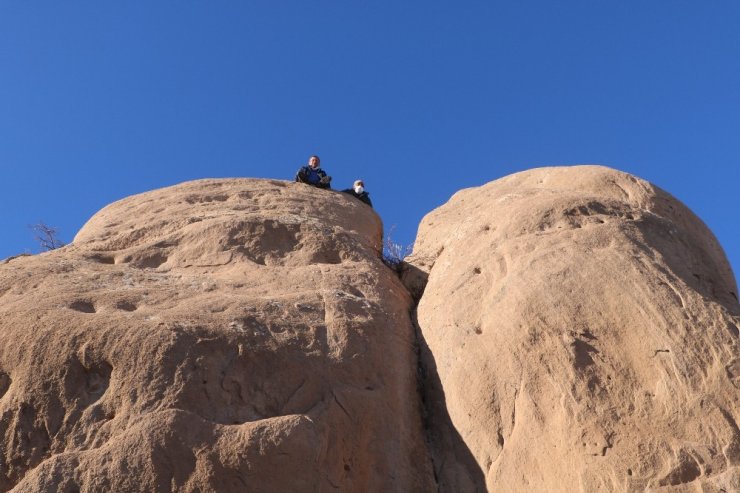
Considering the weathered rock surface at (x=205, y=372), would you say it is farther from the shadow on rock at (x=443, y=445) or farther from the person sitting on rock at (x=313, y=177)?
the person sitting on rock at (x=313, y=177)

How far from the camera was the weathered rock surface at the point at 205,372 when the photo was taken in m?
4.95

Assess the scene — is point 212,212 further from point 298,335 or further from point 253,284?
point 298,335

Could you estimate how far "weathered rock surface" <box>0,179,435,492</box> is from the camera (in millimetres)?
4949

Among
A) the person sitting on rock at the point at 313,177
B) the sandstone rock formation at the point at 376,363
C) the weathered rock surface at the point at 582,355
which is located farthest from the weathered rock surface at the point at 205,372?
the person sitting on rock at the point at 313,177

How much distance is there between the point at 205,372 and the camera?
544 cm

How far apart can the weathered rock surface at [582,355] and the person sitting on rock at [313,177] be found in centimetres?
305

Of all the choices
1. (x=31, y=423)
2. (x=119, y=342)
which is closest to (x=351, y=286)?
(x=119, y=342)

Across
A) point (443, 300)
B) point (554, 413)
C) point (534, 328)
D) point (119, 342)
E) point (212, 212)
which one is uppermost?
point (212, 212)

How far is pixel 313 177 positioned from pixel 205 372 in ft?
17.2

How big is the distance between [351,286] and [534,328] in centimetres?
175

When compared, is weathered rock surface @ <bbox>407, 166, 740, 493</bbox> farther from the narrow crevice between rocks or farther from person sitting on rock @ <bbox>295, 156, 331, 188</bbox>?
person sitting on rock @ <bbox>295, 156, 331, 188</bbox>

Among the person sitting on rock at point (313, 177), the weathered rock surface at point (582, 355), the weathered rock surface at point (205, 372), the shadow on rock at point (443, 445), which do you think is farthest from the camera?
the person sitting on rock at point (313, 177)

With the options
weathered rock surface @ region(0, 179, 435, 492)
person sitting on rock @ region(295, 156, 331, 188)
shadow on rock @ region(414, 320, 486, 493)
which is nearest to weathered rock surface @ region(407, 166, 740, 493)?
shadow on rock @ region(414, 320, 486, 493)

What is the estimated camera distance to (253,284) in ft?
22.4
